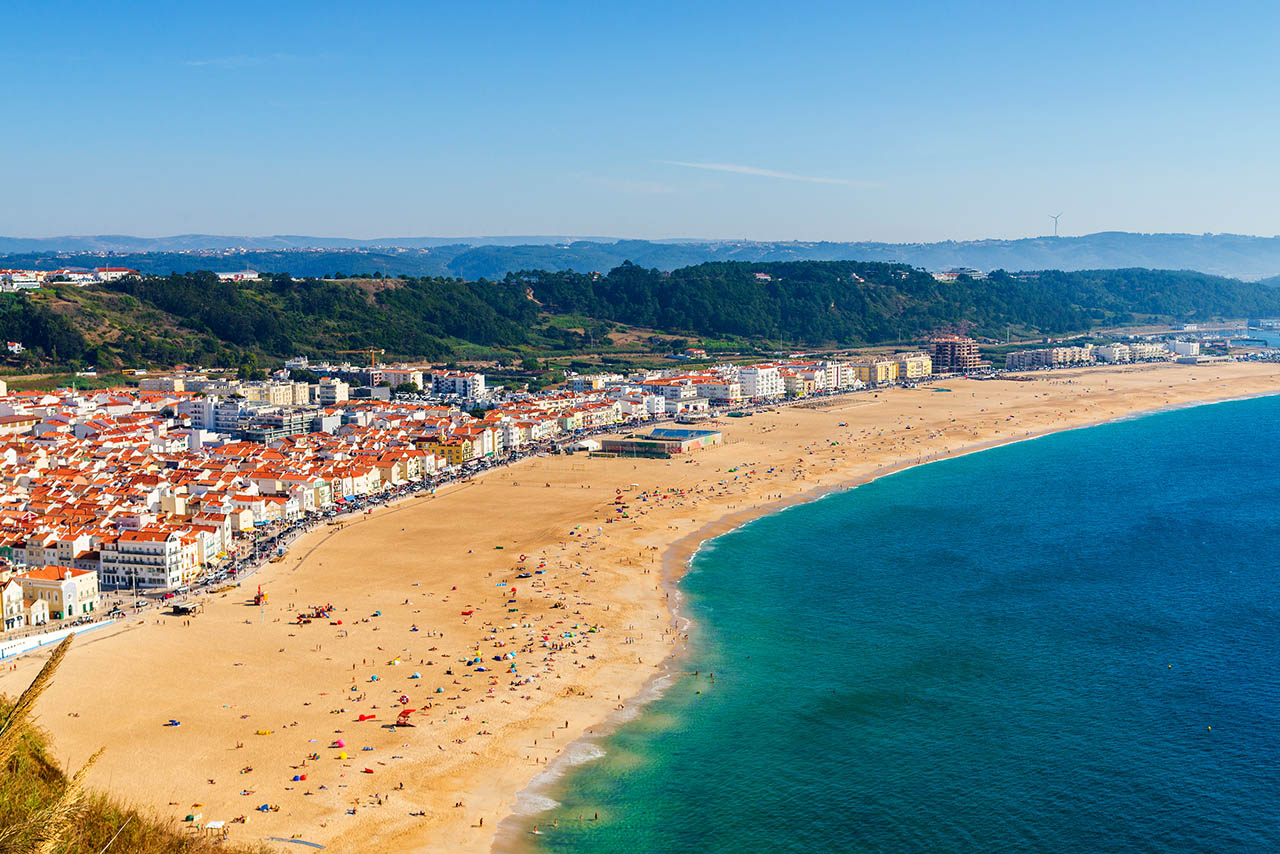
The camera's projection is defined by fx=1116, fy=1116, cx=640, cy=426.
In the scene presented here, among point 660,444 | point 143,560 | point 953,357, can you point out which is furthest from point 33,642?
point 953,357

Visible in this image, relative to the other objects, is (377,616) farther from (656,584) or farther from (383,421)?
(383,421)

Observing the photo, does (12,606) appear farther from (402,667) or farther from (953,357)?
(953,357)

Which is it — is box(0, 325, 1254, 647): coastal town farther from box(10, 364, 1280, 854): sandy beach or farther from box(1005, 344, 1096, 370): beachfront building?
box(1005, 344, 1096, 370): beachfront building

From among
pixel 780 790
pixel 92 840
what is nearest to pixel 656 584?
pixel 780 790

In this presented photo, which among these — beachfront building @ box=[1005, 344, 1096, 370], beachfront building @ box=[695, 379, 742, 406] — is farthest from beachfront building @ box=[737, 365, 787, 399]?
beachfront building @ box=[1005, 344, 1096, 370]

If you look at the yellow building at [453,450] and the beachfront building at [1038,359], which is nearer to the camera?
the yellow building at [453,450]

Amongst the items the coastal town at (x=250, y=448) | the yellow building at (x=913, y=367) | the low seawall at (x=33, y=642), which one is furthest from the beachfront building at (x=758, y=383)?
the low seawall at (x=33, y=642)

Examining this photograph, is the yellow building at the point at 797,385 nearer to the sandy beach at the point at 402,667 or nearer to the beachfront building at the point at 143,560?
the sandy beach at the point at 402,667
